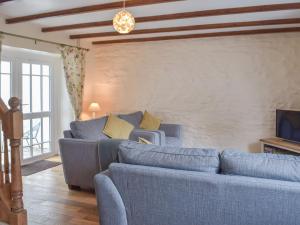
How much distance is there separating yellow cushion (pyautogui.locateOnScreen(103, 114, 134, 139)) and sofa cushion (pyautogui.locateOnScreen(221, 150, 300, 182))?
2.67 m

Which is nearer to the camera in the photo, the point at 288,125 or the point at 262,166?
the point at 262,166

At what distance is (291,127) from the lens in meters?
4.44

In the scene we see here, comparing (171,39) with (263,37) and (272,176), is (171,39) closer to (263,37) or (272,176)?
(263,37)

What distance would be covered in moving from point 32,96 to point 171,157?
3.71 meters

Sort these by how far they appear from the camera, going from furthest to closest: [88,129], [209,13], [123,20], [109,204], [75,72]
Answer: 1. [75,72]
2. [88,129]
3. [209,13]
4. [123,20]
5. [109,204]

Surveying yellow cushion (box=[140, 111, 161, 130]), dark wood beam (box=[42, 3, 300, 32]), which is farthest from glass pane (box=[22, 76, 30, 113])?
yellow cushion (box=[140, 111, 161, 130])

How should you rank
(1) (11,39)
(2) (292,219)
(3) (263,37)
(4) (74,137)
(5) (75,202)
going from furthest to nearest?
(3) (263,37) < (1) (11,39) < (4) (74,137) < (5) (75,202) < (2) (292,219)

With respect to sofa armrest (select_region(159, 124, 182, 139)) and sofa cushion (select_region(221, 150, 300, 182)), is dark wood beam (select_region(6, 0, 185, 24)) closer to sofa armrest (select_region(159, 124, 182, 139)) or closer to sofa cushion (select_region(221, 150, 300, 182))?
sofa cushion (select_region(221, 150, 300, 182))

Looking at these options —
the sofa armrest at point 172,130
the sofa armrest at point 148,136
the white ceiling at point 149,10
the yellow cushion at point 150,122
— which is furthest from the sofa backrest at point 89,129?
the white ceiling at point 149,10

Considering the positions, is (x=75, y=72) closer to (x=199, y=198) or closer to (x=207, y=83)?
(x=207, y=83)

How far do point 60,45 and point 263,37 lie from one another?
3.62 metres

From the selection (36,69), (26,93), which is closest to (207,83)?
(36,69)

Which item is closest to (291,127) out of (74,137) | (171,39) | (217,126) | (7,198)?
(217,126)

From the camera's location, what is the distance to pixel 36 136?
16.9 ft
